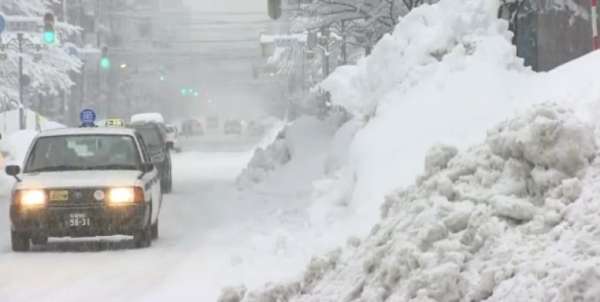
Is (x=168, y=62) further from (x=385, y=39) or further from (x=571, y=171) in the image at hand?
(x=571, y=171)

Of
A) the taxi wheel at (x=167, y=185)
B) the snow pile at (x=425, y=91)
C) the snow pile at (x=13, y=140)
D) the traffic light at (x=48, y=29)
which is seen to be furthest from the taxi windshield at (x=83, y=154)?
the traffic light at (x=48, y=29)

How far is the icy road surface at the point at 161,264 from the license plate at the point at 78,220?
0.37m

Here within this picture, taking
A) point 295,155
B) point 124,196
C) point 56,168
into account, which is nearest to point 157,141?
point 295,155

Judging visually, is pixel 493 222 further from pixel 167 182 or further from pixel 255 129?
pixel 255 129

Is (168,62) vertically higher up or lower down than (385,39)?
lower down

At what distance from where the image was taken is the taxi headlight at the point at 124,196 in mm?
13125

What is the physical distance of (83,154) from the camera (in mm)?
14164

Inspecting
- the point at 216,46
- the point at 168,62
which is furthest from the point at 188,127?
the point at 216,46

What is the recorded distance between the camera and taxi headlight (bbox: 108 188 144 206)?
517 inches

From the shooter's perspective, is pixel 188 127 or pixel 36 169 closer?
pixel 36 169

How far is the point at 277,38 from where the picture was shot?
58.0 m

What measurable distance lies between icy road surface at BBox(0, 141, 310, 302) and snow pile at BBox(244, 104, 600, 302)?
77.6 inches

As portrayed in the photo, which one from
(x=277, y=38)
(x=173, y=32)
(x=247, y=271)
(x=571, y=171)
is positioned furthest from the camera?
(x=173, y=32)

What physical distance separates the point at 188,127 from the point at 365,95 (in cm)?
7321
